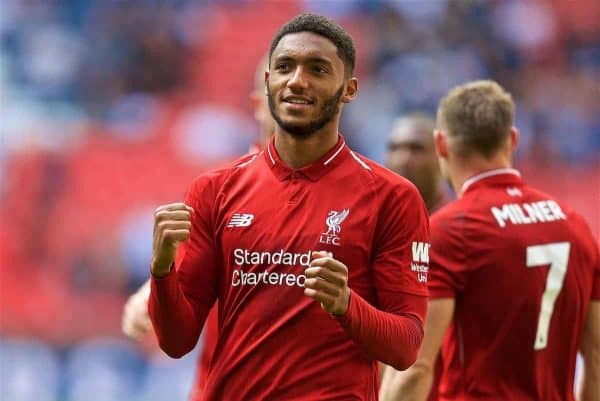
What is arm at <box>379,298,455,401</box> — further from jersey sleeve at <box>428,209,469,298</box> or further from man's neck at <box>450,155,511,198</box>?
man's neck at <box>450,155,511,198</box>

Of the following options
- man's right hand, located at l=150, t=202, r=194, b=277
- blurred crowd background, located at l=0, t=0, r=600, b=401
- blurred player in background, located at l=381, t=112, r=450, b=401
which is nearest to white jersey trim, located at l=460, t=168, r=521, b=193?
blurred player in background, located at l=381, t=112, r=450, b=401

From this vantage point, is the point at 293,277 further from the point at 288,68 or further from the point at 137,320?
the point at 137,320

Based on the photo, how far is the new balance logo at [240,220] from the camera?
3795 mm

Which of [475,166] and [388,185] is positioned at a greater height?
[475,166]

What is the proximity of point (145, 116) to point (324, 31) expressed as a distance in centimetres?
902

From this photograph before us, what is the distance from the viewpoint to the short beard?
378 cm

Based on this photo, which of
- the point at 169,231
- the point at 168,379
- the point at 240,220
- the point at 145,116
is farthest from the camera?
the point at 145,116

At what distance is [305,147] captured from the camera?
3.88 meters

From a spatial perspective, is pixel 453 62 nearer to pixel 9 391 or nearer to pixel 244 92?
pixel 244 92

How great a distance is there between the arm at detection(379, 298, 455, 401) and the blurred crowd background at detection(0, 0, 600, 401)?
6734mm

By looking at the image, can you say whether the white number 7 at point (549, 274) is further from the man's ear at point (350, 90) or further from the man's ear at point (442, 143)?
the man's ear at point (350, 90)

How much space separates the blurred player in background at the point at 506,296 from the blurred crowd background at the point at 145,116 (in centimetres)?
678

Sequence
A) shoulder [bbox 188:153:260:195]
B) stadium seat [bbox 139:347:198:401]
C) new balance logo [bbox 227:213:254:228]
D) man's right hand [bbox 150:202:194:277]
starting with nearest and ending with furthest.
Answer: man's right hand [bbox 150:202:194:277] → new balance logo [bbox 227:213:254:228] → shoulder [bbox 188:153:260:195] → stadium seat [bbox 139:347:198:401]

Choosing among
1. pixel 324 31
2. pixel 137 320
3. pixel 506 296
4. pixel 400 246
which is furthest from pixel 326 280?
pixel 137 320
